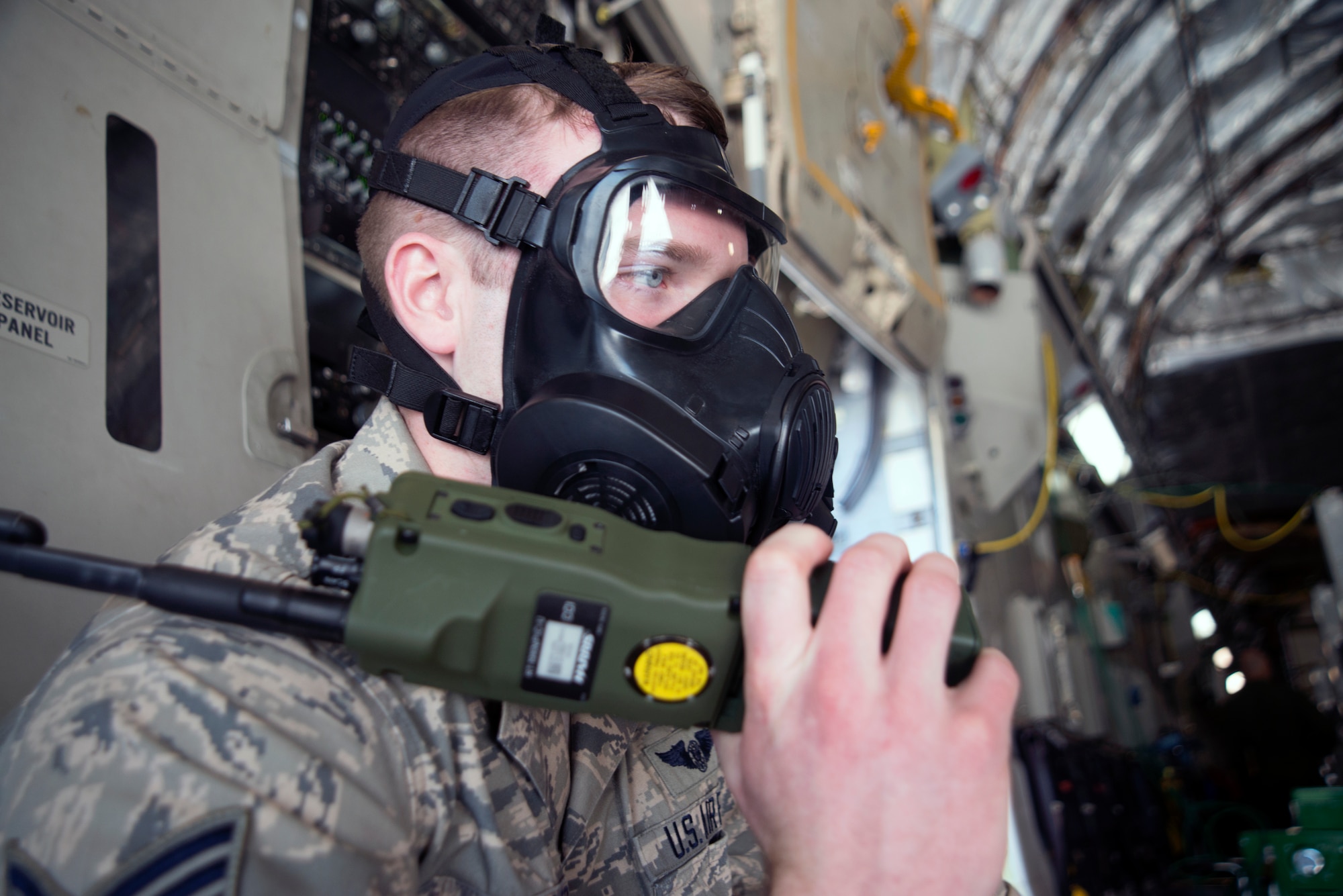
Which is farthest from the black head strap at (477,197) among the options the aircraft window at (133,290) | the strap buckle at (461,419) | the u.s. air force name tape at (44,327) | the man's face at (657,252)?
the u.s. air force name tape at (44,327)

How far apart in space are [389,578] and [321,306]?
1415mm

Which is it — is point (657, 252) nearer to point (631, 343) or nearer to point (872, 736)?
point (631, 343)

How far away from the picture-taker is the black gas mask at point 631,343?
1.06 metres

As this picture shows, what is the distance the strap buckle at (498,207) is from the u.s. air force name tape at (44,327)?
1.90ft

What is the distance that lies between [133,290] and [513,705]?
0.95m

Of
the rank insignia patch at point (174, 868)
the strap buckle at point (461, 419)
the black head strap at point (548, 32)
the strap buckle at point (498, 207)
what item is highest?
the black head strap at point (548, 32)

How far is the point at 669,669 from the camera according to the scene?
2.41 ft

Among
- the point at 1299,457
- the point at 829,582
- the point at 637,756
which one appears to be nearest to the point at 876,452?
the point at 637,756

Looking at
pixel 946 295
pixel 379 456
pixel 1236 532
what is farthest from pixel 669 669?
pixel 1236 532

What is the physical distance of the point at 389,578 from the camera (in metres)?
0.70

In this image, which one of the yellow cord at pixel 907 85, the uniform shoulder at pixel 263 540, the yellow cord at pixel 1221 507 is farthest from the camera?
the yellow cord at pixel 1221 507

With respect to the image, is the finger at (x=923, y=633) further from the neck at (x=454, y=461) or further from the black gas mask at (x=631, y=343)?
the neck at (x=454, y=461)

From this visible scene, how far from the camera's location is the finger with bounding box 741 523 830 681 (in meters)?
0.71

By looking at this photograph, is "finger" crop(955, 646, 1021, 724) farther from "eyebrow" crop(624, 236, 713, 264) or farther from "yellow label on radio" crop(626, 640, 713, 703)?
"eyebrow" crop(624, 236, 713, 264)
